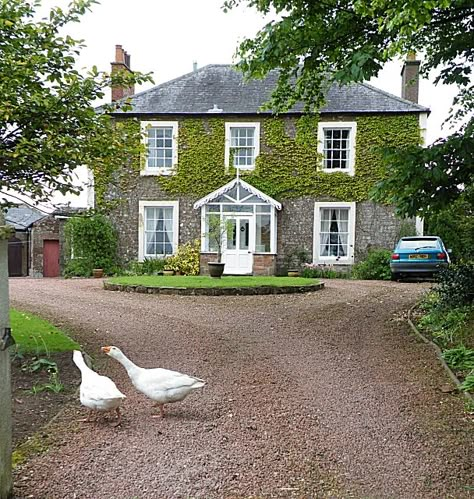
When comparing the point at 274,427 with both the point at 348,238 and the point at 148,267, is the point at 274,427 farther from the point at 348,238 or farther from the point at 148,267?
the point at 348,238

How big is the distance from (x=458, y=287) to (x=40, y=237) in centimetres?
2078

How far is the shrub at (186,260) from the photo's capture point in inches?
885

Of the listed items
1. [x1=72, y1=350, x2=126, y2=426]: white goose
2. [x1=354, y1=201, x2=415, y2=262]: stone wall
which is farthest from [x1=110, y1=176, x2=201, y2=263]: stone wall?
[x1=72, y1=350, x2=126, y2=426]: white goose

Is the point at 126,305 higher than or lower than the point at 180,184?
lower

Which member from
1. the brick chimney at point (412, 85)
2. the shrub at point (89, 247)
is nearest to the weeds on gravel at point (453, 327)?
the shrub at point (89, 247)

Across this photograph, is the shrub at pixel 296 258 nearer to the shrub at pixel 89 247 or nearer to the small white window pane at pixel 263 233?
the small white window pane at pixel 263 233

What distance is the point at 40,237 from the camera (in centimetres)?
2625

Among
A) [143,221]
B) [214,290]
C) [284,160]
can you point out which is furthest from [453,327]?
[143,221]

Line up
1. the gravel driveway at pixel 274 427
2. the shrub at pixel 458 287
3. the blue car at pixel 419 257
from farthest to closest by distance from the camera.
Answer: the blue car at pixel 419 257
the shrub at pixel 458 287
the gravel driveway at pixel 274 427

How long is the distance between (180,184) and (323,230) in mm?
6263

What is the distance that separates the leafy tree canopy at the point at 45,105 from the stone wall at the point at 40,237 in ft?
66.5

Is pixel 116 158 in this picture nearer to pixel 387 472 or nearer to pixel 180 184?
pixel 387 472

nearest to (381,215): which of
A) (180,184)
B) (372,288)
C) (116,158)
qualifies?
(372,288)

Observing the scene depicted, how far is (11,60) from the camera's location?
6.15m
